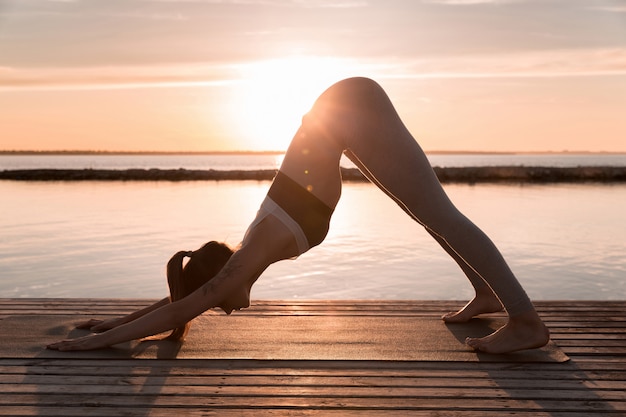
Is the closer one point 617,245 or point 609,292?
point 609,292

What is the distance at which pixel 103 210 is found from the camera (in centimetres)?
1859

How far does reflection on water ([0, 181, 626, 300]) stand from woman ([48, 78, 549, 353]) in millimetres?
1377

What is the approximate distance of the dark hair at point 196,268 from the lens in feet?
10.3

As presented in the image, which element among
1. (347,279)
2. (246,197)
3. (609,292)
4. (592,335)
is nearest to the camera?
(592,335)

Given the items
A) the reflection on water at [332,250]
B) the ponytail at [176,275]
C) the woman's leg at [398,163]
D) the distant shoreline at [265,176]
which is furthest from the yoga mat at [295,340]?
the distant shoreline at [265,176]

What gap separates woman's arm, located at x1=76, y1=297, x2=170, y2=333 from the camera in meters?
3.46

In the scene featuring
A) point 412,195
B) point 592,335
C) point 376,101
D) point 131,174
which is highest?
point 376,101

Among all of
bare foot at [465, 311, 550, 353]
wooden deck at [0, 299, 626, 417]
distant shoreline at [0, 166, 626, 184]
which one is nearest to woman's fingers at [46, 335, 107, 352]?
wooden deck at [0, 299, 626, 417]

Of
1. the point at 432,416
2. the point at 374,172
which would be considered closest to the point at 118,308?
the point at 374,172

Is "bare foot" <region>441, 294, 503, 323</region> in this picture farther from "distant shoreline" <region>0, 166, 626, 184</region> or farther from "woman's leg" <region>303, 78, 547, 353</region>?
"distant shoreline" <region>0, 166, 626, 184</region>

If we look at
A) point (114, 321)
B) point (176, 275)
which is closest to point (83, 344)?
point (114, 321)

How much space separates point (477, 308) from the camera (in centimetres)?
379

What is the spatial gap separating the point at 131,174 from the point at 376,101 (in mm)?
41164

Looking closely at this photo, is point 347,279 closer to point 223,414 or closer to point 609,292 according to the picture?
point 609,292
